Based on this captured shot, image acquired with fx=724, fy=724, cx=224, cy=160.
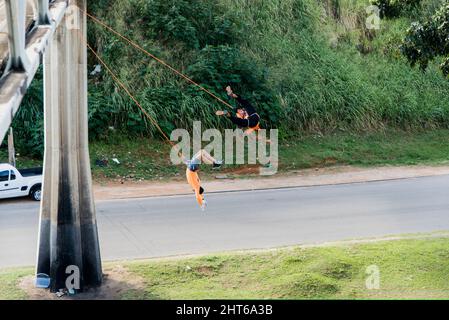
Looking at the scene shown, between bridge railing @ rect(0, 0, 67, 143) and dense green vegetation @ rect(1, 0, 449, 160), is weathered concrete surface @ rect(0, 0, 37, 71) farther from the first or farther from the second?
dense green vegetation @ rect(1, 0, 449, 160)

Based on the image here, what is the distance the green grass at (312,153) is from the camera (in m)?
20.6

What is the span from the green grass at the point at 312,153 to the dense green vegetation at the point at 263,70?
0.48 meters

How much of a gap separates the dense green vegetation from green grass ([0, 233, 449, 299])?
1011 centimetres

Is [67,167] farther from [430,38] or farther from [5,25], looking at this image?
[430,38]

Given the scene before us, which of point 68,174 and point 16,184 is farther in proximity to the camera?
point 16,184

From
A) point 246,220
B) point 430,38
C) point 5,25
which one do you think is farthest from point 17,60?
point 246,220

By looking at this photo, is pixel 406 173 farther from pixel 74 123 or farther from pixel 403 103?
pixel 74 123

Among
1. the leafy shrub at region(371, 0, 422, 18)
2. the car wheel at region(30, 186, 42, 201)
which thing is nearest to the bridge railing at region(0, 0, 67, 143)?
the leafy shrub at region(371, 0, 422, 18)

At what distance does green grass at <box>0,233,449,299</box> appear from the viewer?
10984mm

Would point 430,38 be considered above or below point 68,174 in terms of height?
above

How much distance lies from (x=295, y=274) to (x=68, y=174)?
12.9ft

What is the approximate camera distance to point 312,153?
2256cm

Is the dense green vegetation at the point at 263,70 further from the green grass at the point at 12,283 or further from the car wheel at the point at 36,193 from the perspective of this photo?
the green grass at the point at 12,283

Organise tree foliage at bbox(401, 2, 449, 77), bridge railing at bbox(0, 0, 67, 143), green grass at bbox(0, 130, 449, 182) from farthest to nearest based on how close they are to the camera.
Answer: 1. green grass at bbox(0, 130, 449, 182)
2. tree foliage at bbox(401, 2, 449, 77)
3. bridge railing at bbox(0, 0, 67, 143)
